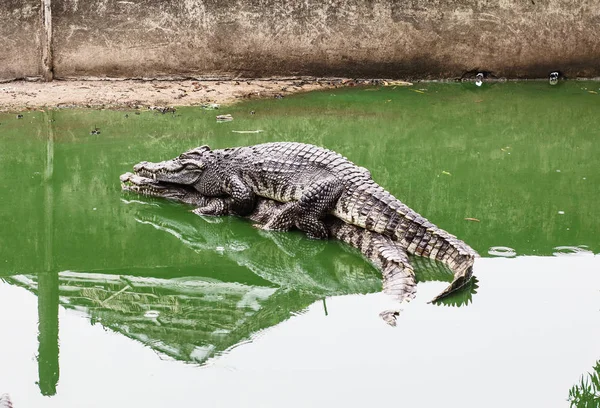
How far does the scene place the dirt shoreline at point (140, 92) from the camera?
9.19m

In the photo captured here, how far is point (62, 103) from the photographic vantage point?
9156 millimetres

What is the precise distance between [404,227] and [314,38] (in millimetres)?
5591

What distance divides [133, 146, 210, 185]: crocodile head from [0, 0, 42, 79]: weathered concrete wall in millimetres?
3847

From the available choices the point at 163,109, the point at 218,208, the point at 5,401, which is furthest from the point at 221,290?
the point at 163,109

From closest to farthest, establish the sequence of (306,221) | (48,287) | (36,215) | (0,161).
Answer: (48,287) → (306,221) → (36,215) → (0,161)

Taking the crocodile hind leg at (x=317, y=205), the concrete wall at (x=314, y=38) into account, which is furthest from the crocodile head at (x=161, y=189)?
the concrete wall at (x=314, y=38)

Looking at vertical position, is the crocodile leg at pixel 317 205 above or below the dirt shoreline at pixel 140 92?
above

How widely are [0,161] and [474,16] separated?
20.7ft

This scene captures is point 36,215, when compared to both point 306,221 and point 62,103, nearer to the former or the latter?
point 306,221

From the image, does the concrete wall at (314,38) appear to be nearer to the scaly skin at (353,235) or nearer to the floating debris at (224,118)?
the floating debris at (224,118)

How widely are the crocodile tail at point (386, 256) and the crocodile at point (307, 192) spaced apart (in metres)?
0.04

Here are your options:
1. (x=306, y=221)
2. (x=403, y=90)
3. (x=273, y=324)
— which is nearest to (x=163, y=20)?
(x=403, y=90)

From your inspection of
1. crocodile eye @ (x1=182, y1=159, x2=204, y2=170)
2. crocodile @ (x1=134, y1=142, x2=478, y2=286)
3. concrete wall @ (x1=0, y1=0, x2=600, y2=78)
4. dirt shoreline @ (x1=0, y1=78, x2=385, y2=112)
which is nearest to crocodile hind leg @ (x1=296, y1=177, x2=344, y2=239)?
crocodile @ (x1=134, y1=142, x2=478, y2=286)

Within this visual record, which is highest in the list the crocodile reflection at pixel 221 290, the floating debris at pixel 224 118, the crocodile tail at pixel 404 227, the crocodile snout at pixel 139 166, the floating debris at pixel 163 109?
the crocodile tail at pixel 404 227
